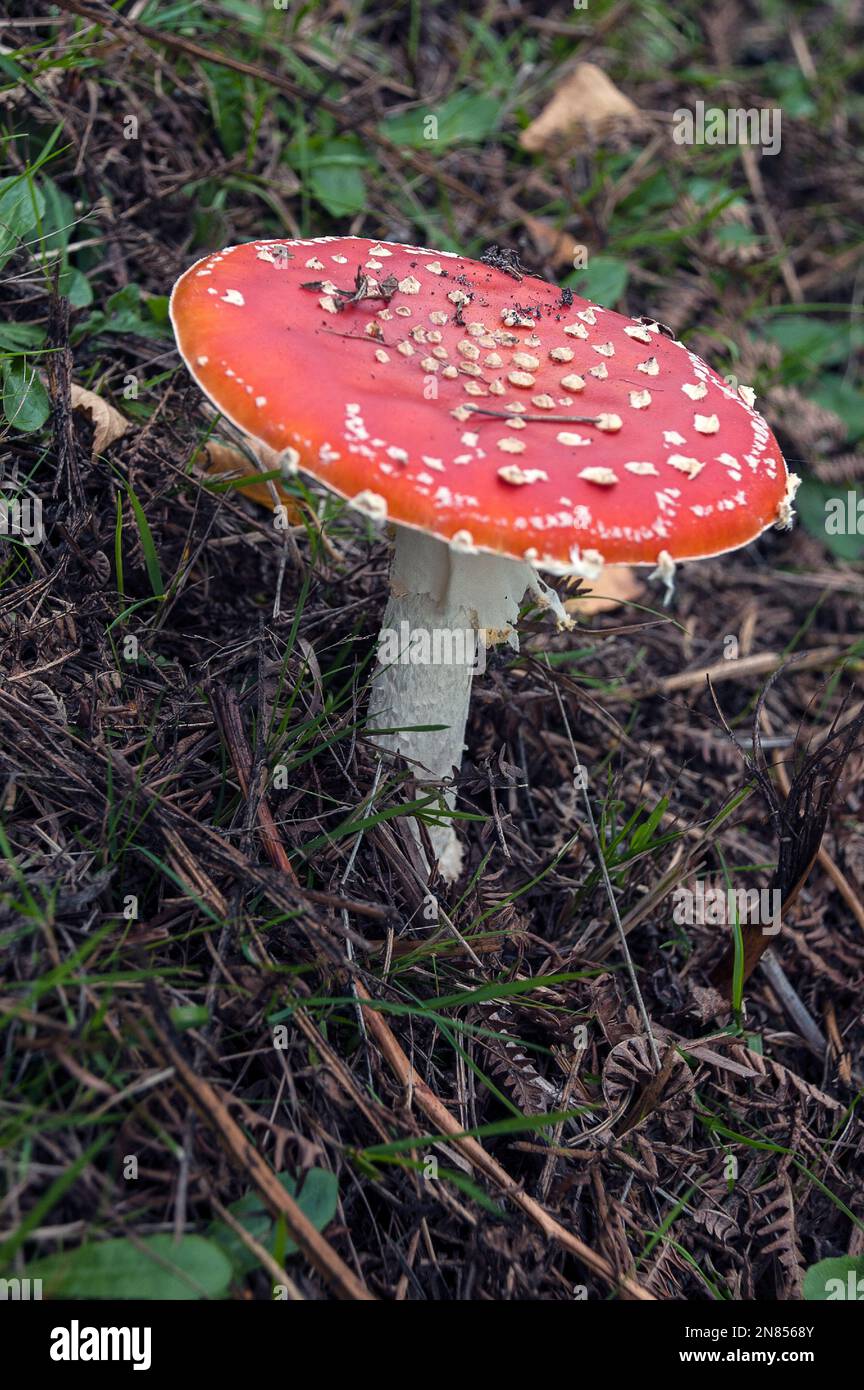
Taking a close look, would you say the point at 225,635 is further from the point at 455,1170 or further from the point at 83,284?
the point at 455,1170

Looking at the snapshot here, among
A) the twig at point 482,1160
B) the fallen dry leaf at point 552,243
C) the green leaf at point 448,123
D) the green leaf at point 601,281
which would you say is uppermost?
the green leaf at point 448,123

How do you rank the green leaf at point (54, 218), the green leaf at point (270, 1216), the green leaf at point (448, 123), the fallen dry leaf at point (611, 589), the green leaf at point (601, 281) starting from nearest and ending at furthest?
the green leaf at point (270, 1216), the green leaf at point (54, 218), the fallen dry leaf at point (611, 589), the green leaf at point (601, 281), the green leaf at point (448, 123)

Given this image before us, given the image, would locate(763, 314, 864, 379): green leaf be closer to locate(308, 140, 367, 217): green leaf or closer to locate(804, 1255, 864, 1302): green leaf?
locate(308, 140, 367, 217): green leaf

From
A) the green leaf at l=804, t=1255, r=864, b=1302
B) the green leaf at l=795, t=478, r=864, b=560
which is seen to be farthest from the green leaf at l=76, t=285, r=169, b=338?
the green leaf at l=804, t=1255, r=864, b=1302

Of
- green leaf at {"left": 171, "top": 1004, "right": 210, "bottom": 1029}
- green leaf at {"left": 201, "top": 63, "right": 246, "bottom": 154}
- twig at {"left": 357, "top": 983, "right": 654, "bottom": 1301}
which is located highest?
green leaf at {"left": 201, "top": 63, "right": 246, "bottom": 154}

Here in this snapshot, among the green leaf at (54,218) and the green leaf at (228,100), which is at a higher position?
the green leaf at (228,100)

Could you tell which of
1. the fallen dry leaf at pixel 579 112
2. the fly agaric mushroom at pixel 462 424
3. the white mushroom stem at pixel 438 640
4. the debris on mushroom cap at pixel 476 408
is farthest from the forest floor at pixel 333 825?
A: the debris on mushroom cap at pixel 476 408

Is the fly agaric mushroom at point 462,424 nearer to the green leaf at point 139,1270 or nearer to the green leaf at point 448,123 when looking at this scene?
the green leaf at point 139,1270
